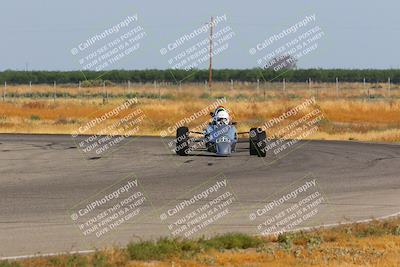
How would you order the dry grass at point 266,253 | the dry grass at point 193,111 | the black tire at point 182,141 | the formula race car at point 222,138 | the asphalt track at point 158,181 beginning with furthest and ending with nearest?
the dry grass at point 193,111 < the black tire at point 182,141 < the formula race car at point 222,138 < the asphalt track at point 158,181 < the dry grass at point 266,253

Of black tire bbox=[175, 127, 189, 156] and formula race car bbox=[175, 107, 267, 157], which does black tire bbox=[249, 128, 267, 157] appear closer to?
formula race car bbox=[175, 107, 267, 157]

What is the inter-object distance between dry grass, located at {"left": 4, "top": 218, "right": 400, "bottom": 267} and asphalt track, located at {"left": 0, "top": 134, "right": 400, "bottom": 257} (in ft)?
3.55

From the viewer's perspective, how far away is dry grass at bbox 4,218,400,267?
1175 cm

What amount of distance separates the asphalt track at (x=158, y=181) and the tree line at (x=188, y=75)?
314 feet

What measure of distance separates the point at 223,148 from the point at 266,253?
16.1 meters

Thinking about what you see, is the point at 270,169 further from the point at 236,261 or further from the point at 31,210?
the point at 236,261

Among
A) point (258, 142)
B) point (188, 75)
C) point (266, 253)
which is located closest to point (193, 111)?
point (258, 142)

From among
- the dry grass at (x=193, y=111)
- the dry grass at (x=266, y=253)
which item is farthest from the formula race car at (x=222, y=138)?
the dry grass at (x=266, y=253)

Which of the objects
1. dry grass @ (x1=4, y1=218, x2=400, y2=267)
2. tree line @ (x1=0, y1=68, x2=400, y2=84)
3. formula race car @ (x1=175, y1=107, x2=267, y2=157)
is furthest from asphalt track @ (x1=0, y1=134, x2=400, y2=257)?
tree line @ (x1=0, y1=68, x2=400, y2=84)

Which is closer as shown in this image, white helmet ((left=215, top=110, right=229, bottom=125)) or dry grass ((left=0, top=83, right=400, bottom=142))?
white helmet ((left=215, top=110, right=229, bottom=125))

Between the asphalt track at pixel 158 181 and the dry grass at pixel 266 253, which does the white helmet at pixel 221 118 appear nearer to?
the asphalt track at pixel 158 181

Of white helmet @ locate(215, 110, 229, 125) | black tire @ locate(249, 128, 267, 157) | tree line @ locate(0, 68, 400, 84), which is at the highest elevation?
white helmet @ locate(215, 110, 229, 125)

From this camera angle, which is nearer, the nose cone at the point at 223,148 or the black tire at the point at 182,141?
the nose cone at the point at 223,148

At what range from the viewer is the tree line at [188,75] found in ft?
429
